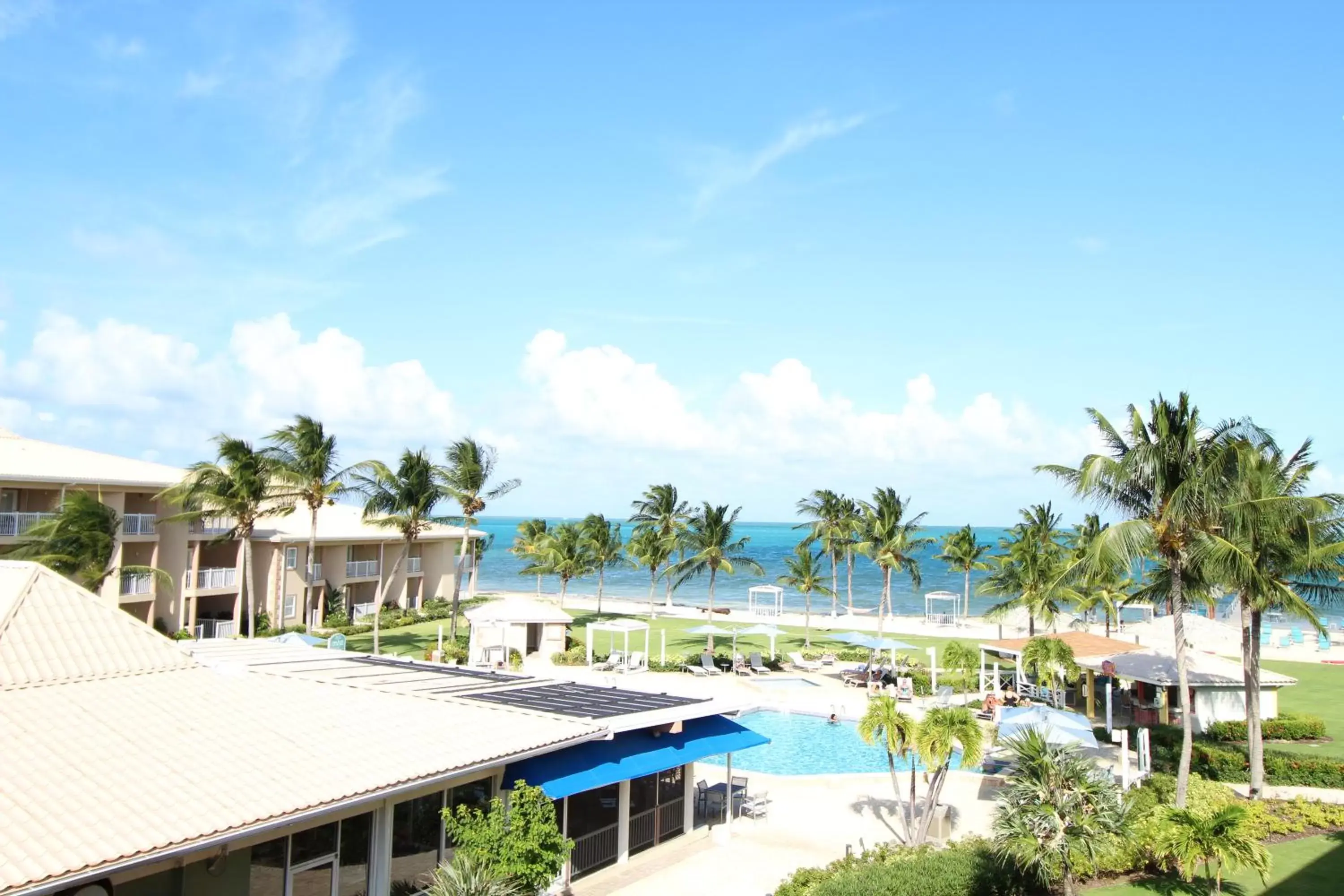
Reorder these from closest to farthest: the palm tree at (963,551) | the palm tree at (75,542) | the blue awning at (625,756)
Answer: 1. the blue awning at (625,756)
2. the palm tree at (75,542)
3. the palm tree at (963,551)

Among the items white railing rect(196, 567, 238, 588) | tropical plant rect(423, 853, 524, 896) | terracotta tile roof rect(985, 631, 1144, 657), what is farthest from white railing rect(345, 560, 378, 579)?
tropical plant rect(423, 853, 524, 896)

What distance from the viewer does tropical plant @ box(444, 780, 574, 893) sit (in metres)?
12.2

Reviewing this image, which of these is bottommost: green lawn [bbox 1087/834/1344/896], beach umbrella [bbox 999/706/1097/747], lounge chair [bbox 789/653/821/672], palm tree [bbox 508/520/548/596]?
lounge chair [bbox 789/653/821/672]

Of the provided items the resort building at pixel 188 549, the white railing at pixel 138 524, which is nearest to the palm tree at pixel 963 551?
the resort building at pixel 188 549

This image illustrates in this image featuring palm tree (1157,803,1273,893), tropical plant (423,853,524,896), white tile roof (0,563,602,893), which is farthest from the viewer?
palm tree (1157,803,1273,893)

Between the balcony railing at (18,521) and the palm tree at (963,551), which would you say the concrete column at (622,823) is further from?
the palm tree at (963,551)

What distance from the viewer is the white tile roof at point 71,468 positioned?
32.6 metres

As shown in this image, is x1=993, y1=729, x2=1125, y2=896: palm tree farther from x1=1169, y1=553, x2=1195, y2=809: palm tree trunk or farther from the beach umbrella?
the beach umbrella

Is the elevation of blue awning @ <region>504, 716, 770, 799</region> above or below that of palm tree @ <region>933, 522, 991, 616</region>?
below

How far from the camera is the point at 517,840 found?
1227 centimetres

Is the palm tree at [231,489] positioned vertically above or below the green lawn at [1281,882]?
above

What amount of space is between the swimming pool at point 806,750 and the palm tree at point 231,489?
1937 centimetres

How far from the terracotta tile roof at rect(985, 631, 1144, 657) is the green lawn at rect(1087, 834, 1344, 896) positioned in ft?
42.8

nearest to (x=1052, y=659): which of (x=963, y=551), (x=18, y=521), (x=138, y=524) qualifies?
(x=963, y=551)
